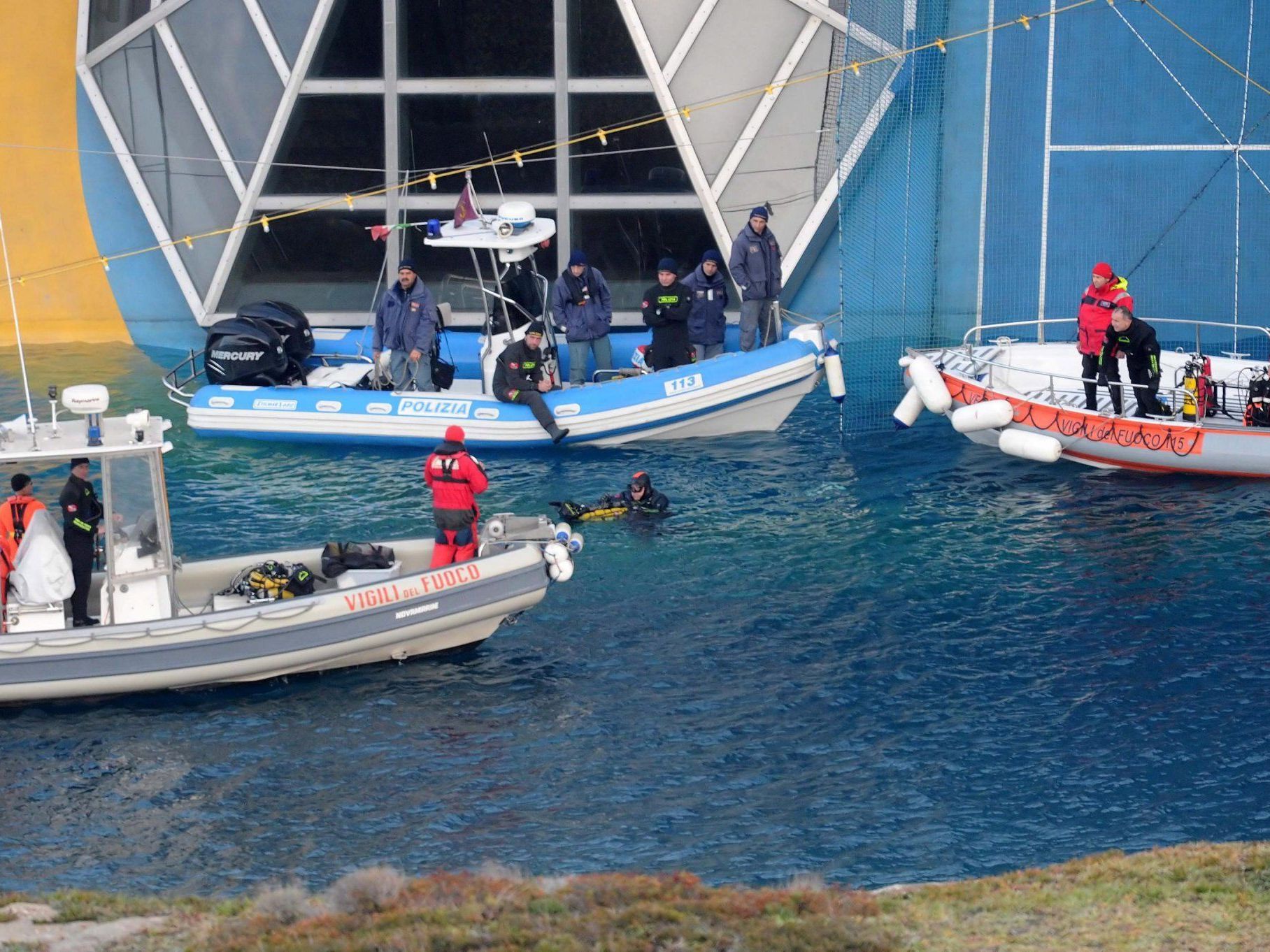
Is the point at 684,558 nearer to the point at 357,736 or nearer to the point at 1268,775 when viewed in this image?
the point at 357,736

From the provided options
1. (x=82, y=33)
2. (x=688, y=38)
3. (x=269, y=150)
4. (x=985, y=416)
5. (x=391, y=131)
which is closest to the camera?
(x=985, y=416)

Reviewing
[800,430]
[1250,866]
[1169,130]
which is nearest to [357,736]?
[1250,866]

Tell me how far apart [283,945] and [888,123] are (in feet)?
44.2

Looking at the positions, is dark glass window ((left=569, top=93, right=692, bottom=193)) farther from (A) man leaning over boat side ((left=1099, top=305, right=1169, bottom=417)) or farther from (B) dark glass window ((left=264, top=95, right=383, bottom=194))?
(A) man leaning over boat side ((left=1099, top=305, right=1169, bottom=417))

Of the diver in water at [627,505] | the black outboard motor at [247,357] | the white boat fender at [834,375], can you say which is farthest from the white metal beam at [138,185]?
the white boat fender at [834,375]

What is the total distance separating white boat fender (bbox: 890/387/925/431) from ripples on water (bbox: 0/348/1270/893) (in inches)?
51.9

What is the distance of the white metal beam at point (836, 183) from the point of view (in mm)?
17562

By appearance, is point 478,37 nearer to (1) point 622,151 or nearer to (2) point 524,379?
(1) point 622,151

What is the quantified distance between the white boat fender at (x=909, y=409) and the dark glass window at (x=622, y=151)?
4765 mm

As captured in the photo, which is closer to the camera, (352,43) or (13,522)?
(13,522)

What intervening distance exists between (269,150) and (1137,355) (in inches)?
405

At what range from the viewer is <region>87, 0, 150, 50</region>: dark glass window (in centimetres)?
1956

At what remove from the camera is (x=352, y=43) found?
19125 mm

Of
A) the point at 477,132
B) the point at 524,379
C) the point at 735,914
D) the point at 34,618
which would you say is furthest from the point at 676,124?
the point at 735,914
